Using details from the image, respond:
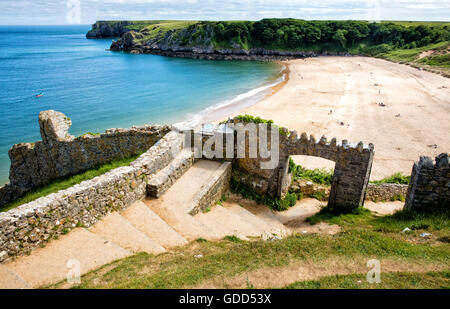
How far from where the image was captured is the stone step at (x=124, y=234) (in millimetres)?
8797

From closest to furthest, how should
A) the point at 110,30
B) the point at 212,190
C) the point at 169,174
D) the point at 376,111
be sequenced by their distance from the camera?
the point at 169,174 < the point at 212,190 < the point at 376,111 < the point at 110,30

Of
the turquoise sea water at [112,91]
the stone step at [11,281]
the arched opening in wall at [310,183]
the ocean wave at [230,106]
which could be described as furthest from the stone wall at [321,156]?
the turquoise sea water at [112,91]

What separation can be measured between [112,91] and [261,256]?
158 ft

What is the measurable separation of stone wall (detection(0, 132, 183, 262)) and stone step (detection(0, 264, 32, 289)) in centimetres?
96

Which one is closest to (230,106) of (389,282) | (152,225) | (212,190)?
(212,190)

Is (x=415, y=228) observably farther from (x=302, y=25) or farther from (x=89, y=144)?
(x=302, y=25)

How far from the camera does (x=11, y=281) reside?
21.3ft

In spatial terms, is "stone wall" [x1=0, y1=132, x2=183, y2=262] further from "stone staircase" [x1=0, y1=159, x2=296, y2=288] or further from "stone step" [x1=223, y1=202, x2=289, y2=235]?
"stone step" [x1=223, y1=202, x2=289, y2=235]

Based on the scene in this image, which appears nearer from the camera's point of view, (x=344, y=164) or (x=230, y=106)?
(x=344, y=164)

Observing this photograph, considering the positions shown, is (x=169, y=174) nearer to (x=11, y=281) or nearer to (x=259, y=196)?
(x=259, y=196)

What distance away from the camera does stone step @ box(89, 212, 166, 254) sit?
880 centimetres

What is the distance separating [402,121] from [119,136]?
28778 millimetres

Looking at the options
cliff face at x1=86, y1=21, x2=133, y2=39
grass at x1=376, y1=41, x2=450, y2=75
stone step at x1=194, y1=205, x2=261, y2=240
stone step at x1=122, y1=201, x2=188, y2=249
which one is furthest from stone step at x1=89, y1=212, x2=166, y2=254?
cliff face at x1=86, y1=21, x2=133, y2=39
